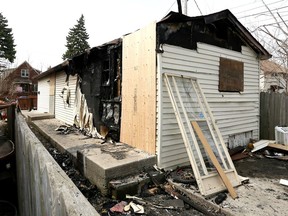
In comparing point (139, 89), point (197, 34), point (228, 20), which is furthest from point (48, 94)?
point (228, 20)

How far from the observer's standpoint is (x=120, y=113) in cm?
605

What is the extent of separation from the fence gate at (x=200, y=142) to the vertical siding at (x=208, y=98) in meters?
0.26

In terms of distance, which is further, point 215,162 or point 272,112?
point 272,112

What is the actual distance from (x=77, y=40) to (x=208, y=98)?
129 ft

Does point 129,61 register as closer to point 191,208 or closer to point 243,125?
point 191,208

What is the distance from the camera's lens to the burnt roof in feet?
15.6

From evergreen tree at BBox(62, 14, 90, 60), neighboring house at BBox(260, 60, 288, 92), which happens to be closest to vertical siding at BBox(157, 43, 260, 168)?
neighboring house at BBox(260, 60, 288, 92)

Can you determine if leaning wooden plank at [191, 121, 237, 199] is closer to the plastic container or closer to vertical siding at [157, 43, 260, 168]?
vertical siding at [157, 43, 260, 168]

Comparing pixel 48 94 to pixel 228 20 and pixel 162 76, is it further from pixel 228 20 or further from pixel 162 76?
pixel 228 20

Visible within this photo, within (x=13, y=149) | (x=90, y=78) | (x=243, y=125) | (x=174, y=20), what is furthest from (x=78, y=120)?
(x=243, y=125)

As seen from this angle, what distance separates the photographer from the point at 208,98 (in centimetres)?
593

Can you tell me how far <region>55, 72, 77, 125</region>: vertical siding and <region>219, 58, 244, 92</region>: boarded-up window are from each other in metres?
6.21

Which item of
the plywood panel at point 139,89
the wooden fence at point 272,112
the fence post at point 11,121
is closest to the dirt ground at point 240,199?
the plywood panel at point 139,89

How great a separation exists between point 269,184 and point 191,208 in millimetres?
1881
